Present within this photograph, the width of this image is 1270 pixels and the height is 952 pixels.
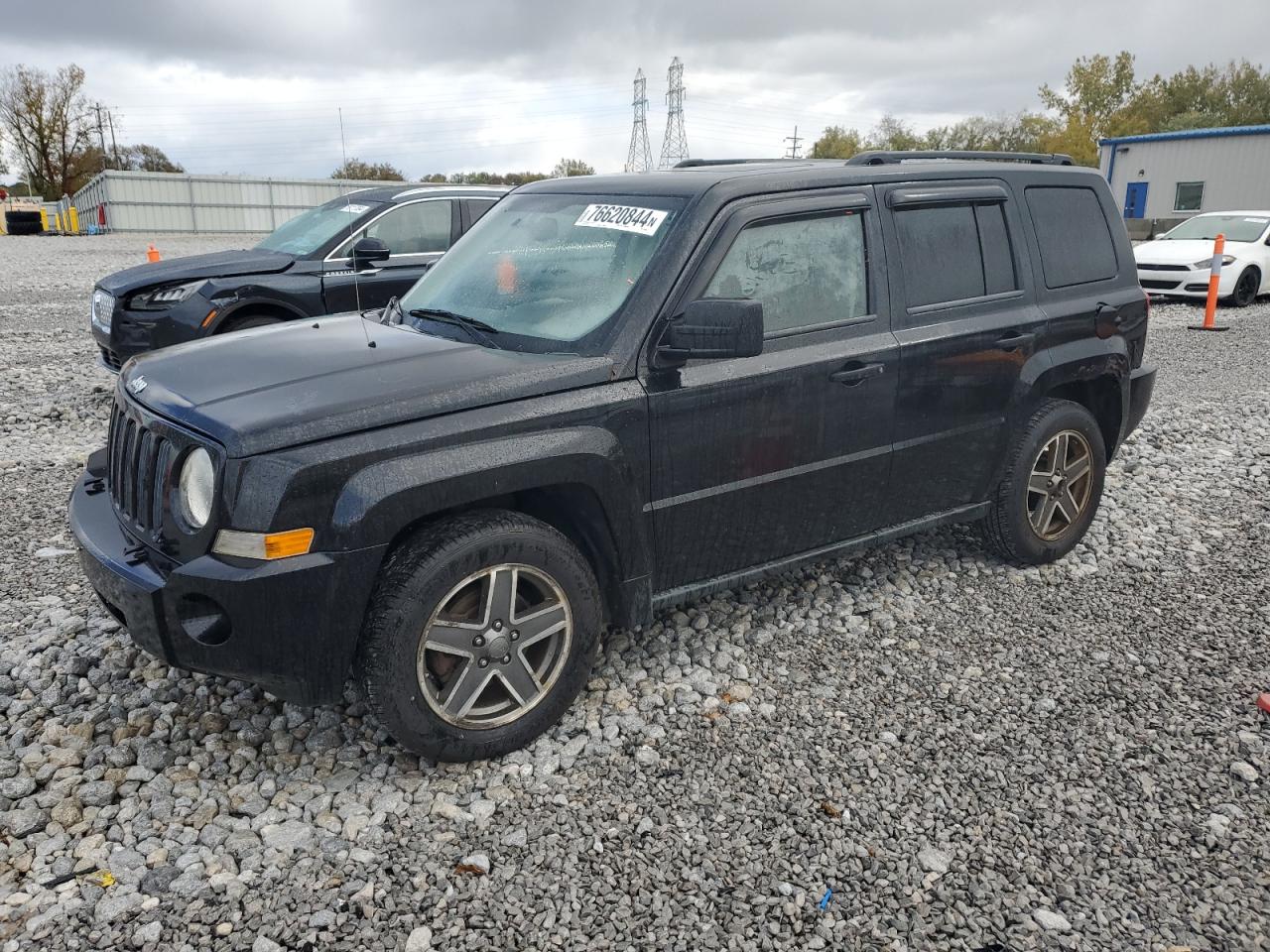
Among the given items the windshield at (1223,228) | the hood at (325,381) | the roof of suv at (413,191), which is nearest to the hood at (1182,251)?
the windshield at (1223,228)

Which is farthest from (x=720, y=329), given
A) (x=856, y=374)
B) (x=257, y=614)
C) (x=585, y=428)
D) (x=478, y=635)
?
(x=257, y=614)

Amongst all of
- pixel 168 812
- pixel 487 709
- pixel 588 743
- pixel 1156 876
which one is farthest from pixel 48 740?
pixel 1156 876

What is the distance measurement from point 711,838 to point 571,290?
1.95m

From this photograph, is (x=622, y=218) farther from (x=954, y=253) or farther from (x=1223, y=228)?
(x=1223, y=228)

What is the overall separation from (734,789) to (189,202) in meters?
44.6

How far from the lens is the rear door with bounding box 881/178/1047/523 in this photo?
410cm

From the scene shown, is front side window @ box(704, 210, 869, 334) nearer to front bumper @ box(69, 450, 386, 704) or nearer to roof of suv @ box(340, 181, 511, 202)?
front bumper @ box(69, 450, 386, 704)

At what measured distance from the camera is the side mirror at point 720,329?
3.23 m

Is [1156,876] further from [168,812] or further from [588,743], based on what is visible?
[168,812]

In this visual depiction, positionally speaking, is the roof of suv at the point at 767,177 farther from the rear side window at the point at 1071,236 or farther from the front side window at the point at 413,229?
the front side window at the point at 413,229

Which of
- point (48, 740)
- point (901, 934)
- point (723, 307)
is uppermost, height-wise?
point (723, 307)

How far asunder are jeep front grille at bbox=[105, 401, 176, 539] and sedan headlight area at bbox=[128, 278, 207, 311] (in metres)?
4.89

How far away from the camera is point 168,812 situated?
3059mm

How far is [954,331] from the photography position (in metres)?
4.18
